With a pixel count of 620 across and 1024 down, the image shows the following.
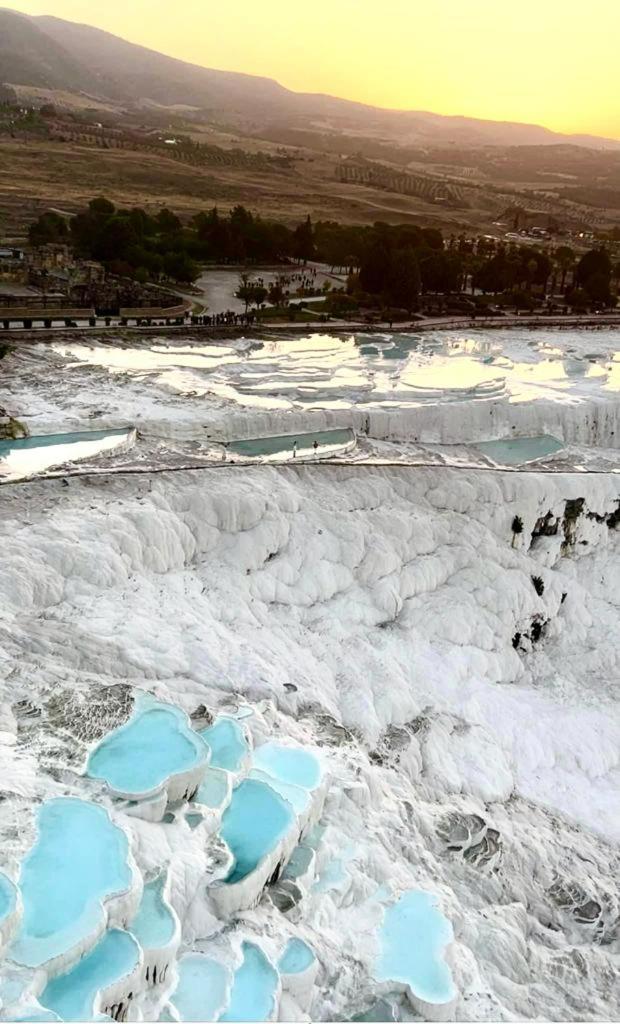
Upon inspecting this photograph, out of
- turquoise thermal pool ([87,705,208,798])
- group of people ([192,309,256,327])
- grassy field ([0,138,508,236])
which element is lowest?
turquoise thermal pool ([87,705,208,798])

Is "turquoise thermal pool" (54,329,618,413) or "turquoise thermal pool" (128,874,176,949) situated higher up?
"turquoise thermal pool" (54,329,618,413)

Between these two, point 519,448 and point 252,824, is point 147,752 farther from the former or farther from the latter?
point 519,448

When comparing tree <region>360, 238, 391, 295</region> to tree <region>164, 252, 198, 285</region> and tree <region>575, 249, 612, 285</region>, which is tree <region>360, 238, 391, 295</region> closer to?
tree <region>164, 252, 198, 285</region>

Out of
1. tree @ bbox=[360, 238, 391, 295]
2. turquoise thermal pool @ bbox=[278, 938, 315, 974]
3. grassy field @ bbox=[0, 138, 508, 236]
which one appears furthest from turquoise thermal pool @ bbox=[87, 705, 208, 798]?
grassy field @ bbox=[0, 138, 508, 236]

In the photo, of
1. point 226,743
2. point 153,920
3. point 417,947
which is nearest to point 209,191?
point 226,743

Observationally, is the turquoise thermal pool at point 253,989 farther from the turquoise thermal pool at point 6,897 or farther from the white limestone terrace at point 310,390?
the white limestone terrace at point 310,390

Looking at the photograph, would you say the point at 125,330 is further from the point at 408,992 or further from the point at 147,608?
the point at 408,992

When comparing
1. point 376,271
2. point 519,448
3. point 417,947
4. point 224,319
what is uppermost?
point 376,271
